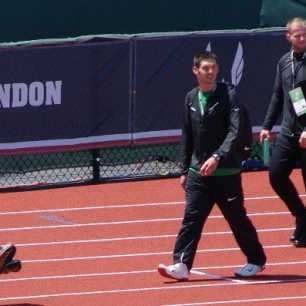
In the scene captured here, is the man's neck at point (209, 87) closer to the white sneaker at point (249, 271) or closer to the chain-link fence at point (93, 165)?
the white sneaker at point (249, 271)

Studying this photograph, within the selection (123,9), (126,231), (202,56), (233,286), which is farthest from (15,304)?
(123,9)

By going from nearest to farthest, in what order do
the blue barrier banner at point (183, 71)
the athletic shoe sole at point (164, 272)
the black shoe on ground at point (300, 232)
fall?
the athletic shoe sole at point (164, 272) < the black shoe on ground at point (300, 232) < the blue barrier banner at point (183, 71)

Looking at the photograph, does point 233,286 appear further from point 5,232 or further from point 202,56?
point 5,232

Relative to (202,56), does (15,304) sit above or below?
below

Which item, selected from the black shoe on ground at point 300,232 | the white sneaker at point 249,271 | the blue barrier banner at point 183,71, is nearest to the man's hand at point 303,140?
the black shoe on ground at point 300,232

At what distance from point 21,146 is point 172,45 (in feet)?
6.37

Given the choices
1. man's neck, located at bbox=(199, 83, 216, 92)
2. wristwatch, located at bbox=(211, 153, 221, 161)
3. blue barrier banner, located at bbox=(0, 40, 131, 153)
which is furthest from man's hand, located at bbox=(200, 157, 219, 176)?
blue barrier banner, located at bbox=(0, 40, 131, 153)

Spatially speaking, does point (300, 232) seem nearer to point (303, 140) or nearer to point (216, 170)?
point (303, 140)

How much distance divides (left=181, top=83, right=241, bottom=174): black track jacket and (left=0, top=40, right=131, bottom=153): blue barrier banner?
4.56 meters

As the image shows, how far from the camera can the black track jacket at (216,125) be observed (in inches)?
361

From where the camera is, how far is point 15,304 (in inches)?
352

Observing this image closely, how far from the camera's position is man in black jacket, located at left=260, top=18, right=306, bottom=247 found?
407 inches

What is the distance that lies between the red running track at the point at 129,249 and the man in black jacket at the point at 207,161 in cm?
24

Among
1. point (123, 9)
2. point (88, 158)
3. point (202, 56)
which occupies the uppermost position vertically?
point (202, 56)
